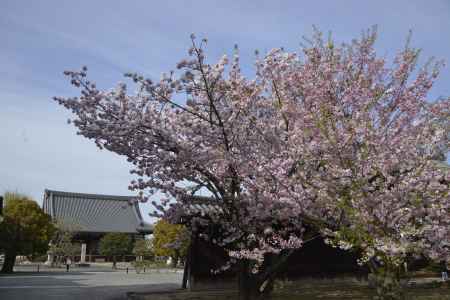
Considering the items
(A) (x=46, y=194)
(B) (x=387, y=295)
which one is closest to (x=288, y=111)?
(B) (x=387, y=295)

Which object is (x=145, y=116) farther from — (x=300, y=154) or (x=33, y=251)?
(x=33, y=251)

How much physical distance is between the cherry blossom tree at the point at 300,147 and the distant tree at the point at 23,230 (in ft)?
59.5

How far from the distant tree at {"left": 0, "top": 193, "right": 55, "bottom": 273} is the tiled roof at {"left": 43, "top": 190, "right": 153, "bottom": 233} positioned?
13794mm

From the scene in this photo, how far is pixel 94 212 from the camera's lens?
43812mm

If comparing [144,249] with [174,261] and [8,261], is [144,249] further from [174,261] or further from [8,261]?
[8,261]

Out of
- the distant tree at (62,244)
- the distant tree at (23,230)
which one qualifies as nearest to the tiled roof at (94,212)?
the distant tree at (62,244)

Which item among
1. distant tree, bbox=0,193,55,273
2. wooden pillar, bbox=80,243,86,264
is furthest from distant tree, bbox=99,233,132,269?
distant tree, bbox=0,193,55,273

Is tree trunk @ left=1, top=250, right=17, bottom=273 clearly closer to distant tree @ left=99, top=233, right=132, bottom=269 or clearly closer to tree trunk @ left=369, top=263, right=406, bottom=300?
distant tree @ left=99, top=233, right=132, bottom=269

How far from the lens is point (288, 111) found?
343 inches

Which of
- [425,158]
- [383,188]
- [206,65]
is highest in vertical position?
[206,65]

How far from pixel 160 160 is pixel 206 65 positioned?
230cm

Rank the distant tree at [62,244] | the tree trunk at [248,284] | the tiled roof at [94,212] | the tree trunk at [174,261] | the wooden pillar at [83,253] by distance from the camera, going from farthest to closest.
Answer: the tiled roof at [94,212], the wooden pillar at [83,253], the tree trunk at [174,261], the distant tree at [62,244], the tree trunk at [248,284]

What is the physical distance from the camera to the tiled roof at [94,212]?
41.3 m

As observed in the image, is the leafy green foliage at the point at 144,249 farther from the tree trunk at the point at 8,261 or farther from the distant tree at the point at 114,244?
the tree trunk at the point at 8,261
